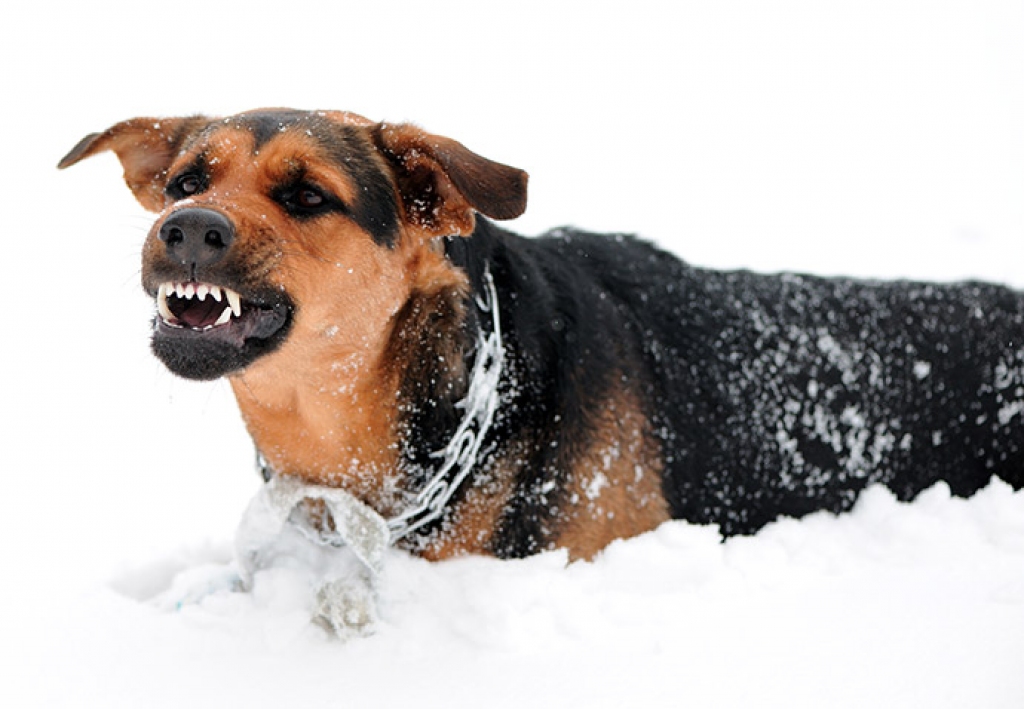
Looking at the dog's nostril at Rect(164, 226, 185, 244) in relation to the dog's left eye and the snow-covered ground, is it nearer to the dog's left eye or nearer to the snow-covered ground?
the dog's left eye

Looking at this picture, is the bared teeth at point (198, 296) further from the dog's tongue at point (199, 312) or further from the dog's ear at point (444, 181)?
the dog's ear at point (444, 181)

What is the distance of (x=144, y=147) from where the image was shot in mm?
3701

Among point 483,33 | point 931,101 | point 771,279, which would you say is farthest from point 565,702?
point 483,33

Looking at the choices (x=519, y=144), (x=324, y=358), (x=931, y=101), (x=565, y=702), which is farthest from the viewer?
(x=931, y=101)

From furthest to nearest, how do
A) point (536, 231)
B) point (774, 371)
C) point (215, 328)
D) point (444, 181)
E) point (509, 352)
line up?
point (536, 231) < point (774, 371) < point (509, 352) < point (444, 181) < point (215, 328)

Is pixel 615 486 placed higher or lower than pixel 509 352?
lower

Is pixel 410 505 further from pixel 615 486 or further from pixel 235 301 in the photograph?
pixel 235 301

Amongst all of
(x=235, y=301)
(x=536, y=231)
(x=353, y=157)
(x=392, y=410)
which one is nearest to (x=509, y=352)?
(x=392, y=410)

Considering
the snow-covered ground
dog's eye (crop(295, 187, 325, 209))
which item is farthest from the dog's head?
the snow-covered ground

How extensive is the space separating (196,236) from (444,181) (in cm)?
88

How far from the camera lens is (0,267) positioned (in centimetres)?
745

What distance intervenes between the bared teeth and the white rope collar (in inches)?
30.8

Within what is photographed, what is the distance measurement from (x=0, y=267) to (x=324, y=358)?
215 inches

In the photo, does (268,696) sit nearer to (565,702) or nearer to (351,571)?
(351,571)
